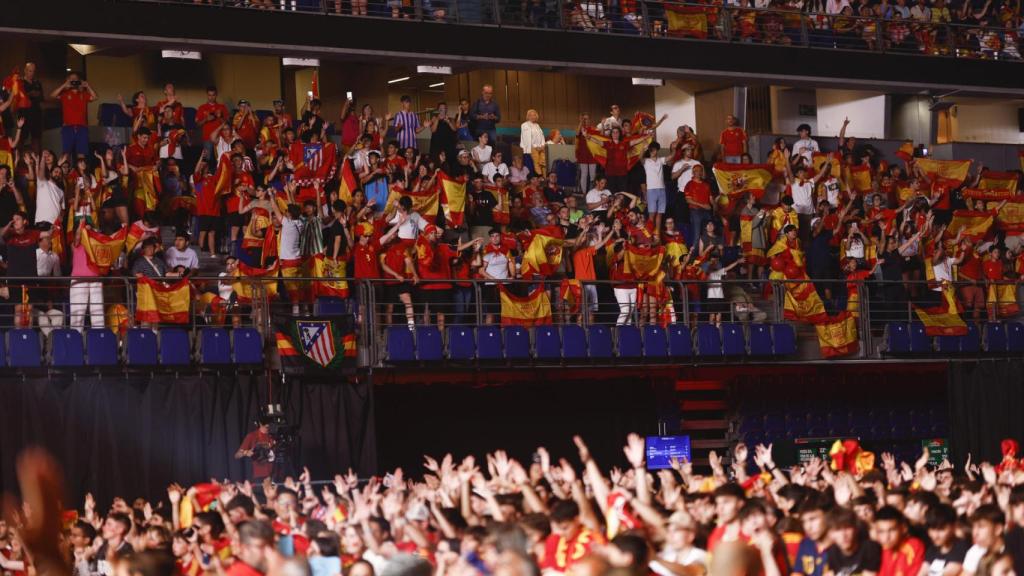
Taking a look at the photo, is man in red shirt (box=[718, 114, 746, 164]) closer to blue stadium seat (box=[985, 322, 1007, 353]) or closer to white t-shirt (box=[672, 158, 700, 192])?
white t-shirt (box=[672, 158, 700, 192])

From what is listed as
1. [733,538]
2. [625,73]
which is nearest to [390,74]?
[625,73]

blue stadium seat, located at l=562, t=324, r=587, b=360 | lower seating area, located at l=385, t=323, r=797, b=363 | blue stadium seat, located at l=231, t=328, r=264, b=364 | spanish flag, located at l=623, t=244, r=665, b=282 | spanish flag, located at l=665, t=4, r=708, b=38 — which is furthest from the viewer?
spanish flag, located at l=665, t=4, r=708, b=38

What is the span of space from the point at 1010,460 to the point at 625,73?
13847mm

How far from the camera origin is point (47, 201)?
790 inches

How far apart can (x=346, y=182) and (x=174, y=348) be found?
4569 mm

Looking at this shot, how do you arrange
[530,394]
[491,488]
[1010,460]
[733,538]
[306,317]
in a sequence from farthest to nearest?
[530,394], [306,317], [1010,460], [491,488], [733,538]

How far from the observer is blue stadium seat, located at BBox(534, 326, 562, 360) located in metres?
21.1

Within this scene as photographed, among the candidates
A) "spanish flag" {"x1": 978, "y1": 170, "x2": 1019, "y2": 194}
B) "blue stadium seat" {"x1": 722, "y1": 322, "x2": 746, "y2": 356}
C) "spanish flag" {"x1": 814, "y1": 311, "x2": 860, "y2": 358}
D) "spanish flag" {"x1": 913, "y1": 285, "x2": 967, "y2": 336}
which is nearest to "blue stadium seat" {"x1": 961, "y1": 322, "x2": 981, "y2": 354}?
"spanish flag" {"x1": 913, "y1": 285, "x2": 967, "y2": 336}

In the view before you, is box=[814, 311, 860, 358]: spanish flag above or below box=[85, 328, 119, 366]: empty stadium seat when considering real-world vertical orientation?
below

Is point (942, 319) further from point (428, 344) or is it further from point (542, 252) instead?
point (428, 344)

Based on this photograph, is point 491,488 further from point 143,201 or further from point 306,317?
point 143,201

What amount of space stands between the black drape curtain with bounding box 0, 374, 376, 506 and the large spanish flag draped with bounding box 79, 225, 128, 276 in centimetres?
162

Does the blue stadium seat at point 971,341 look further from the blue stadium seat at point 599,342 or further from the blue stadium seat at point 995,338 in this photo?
the blue stadium seat at point 599,342

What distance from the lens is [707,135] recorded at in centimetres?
3016
